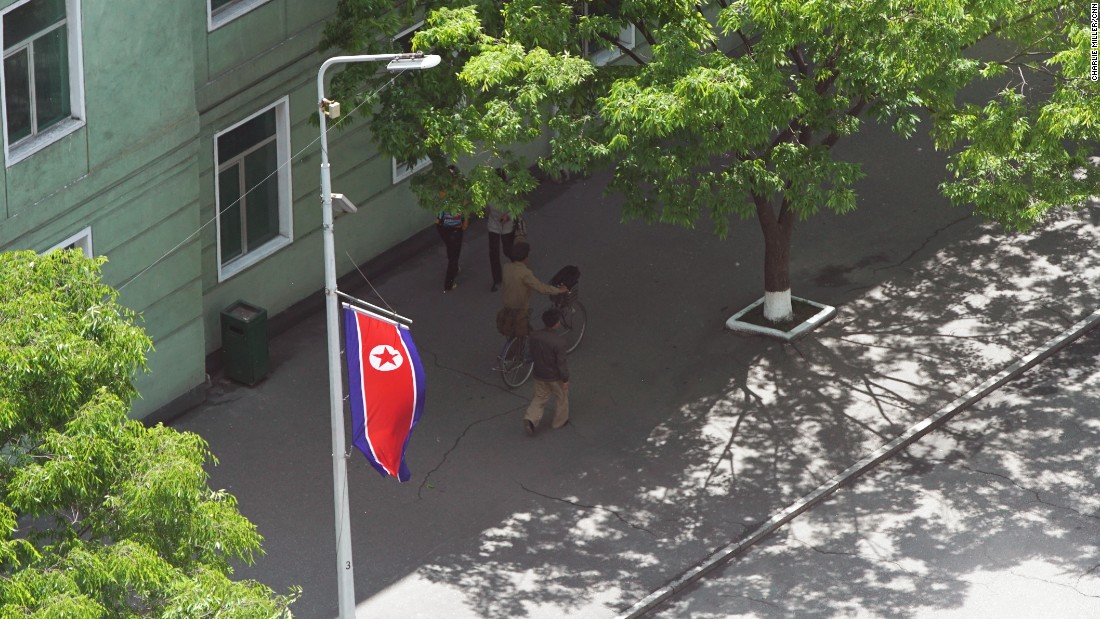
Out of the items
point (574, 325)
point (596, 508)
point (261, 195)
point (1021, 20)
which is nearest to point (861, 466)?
point (596, 508)

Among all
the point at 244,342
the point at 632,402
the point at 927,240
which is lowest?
the point at 632,402

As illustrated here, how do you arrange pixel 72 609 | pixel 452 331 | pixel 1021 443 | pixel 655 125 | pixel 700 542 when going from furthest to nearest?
pixel 452 331 → pixel 1021 443 → pixel 700 542 → pixel 655 125 → pixel 72 609

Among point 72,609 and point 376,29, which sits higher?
point 376,29

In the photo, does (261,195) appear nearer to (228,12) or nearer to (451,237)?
(451,237)

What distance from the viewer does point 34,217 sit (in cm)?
1922

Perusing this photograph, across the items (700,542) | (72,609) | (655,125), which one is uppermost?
(655,125)

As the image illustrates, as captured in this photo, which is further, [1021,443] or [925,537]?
[1021,443]

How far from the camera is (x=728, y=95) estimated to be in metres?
18.4

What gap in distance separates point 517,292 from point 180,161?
172 inches

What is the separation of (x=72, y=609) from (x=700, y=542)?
363 inches

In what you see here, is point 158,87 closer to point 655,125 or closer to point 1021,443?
point 655,125

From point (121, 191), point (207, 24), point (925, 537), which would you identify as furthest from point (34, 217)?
point (925, 537)

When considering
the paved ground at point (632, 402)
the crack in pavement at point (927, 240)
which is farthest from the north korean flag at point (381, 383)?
the crack in pavement at point (927, 240)

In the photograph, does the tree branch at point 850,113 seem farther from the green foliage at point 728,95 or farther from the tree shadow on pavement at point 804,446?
the tree shadow on pavement at point 804,446
